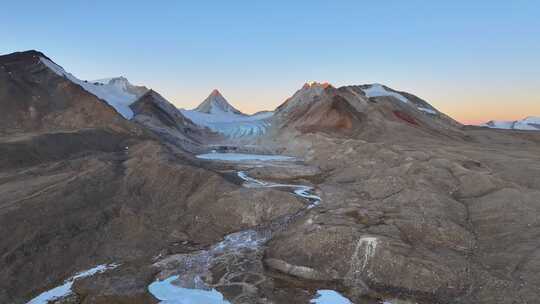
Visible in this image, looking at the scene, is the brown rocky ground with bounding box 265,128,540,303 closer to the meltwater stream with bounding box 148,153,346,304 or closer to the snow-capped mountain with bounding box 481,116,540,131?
the meltwater stream with bounding box 148,153,346,304

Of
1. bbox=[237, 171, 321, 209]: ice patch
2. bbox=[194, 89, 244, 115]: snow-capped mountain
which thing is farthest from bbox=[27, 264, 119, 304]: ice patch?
bbox=[194, 89, 244, 115]: snow-capped mountain

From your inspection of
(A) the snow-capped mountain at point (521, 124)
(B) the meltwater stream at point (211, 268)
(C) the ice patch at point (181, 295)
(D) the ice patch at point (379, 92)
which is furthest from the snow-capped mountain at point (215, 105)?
(C) the ice patch at point (181, 295)

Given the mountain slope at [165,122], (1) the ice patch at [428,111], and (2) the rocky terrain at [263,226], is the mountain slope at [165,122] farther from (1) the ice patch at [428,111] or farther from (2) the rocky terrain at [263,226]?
(1) the ice patch at [428,111]

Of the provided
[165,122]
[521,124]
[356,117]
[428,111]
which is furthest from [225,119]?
[521,124]

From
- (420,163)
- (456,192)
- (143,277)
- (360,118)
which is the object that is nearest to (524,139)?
(360,118)

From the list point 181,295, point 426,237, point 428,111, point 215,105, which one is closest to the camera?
point 181,295

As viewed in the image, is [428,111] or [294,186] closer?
[294,186]

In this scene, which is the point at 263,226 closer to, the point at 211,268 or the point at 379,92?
the point at 211,268
